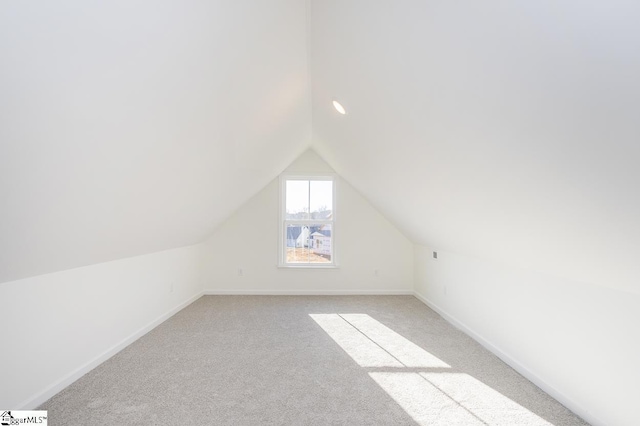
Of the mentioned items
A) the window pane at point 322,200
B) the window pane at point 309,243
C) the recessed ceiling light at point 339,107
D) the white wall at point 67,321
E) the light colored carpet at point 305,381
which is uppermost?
the recessed ceiling light at point 339,107

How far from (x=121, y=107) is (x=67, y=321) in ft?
5.98

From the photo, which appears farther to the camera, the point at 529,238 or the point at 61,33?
the point at 529,238

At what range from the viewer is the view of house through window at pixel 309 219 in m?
5.26

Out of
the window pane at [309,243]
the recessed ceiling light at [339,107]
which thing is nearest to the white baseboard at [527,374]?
the window pane at [309,243]

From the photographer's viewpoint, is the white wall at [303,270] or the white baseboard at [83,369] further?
the white wall at [303,270]

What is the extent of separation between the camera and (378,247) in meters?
5.14

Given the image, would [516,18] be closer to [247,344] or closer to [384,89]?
[384,89]

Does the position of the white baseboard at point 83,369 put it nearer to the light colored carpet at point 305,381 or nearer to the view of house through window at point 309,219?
the light colored carpet at point 305,381

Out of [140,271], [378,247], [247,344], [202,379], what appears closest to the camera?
[202,379]

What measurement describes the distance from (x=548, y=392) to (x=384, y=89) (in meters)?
2.34

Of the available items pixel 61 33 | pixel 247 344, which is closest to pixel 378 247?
pixel 247 344

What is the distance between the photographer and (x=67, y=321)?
7.60 ft

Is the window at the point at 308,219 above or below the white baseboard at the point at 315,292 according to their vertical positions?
above

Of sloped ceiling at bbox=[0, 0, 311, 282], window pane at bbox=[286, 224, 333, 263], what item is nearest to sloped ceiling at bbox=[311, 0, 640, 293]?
sloped ceiling at bbox=[0, 0, 311, 282]
